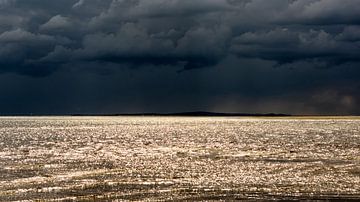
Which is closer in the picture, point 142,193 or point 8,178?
point 142,193

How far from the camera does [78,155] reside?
110 meters

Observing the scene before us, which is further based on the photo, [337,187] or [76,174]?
[76,174]

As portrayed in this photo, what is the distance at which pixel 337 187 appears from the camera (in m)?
63.1

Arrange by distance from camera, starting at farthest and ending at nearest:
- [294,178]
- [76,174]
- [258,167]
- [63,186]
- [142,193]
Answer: [258,167] < [76,174] < [294,178] < [63,186] < [142,193]

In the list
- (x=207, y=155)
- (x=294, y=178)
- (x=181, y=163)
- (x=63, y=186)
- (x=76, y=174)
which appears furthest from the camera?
(x=207, y=155)

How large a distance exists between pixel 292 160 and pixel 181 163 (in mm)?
18953

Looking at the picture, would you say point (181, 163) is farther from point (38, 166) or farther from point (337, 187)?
point (337, 187)

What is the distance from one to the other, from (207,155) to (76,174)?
1508 inches

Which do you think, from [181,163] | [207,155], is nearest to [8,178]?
[181,163]

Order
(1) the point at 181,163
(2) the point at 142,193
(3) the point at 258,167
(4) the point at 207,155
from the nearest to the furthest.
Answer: (2) the point at 142,193, (3) the point at 258,167, (1) the point at 181,163, (4) the point at 207,155

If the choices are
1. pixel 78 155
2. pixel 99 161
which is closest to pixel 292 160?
pixel 99 161

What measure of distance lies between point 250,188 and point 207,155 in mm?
46575

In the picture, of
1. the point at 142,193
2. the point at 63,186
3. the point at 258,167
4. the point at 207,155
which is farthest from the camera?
the point at 207,155

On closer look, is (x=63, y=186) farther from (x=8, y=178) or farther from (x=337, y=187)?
(x=337, y=187)
